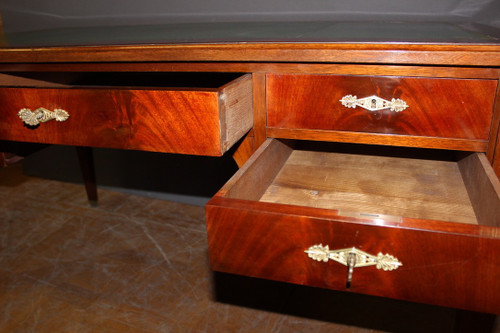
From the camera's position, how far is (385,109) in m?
0.67

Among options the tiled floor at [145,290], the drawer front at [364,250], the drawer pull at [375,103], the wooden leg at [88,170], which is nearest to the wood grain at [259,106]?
the drawer pull at [375,103]

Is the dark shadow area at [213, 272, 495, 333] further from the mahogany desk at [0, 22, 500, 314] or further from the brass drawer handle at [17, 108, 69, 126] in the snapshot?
the brass drawer handle at [17, 108, 69, 126]

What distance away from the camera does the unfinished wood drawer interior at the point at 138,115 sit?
0.65 meters

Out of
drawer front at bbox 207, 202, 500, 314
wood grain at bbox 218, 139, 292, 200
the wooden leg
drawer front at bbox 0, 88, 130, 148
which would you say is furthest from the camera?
the wooden leg

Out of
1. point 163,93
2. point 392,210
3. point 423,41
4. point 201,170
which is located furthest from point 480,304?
point 201,170

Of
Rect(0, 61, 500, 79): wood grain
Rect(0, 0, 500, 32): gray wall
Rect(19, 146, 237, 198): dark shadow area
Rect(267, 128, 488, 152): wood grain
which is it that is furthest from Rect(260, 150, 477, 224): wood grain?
Rect(19, 146, 237, 198): dark shadow area

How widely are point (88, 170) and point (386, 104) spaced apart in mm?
1203

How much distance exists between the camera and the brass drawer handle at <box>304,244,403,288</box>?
494mm

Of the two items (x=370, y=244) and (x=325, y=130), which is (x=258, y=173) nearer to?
(x=325, y=130)

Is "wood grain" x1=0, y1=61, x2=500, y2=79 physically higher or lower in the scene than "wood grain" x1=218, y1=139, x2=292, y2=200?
higher

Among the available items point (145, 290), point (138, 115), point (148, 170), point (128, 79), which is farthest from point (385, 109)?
point (148, 170)

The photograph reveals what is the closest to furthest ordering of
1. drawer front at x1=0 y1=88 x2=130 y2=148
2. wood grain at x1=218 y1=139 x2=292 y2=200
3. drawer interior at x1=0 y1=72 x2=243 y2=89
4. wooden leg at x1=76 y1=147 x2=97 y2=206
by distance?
1. wood grain at x1=218 y1=139 x2=292 y2=200
2. drawer front at x1=0 y1=88 x2=130 y2=148
3. drawer interior at x1=0 y1=72 x2=243 y2=89
4. wooden leg at x1=76 y1=147 x2=97 y2=206

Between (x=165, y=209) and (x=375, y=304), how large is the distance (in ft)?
2.72

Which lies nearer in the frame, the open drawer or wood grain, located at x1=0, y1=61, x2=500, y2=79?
the open drawer
